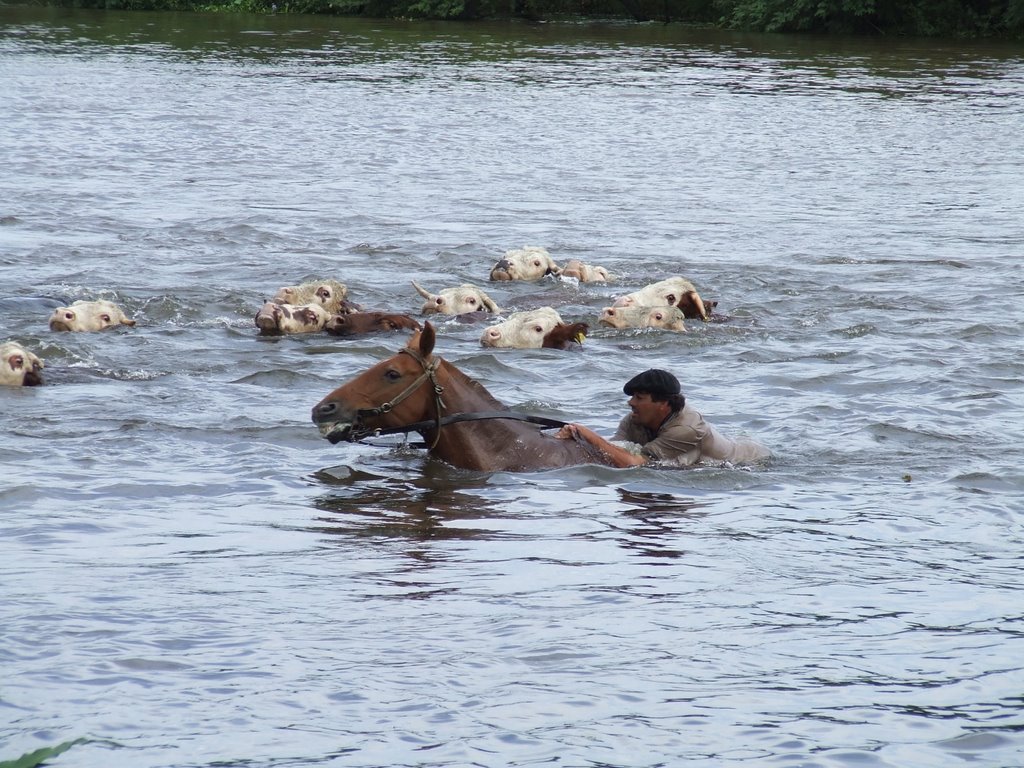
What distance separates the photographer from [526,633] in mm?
7516

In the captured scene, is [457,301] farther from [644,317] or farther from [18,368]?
[18,368]

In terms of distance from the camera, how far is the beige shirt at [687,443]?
433 inches

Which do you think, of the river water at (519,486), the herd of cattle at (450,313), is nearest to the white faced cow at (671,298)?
the herd of cattle at (450,313)

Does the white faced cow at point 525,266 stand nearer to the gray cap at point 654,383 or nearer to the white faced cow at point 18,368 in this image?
the white faced cow at point 18,368

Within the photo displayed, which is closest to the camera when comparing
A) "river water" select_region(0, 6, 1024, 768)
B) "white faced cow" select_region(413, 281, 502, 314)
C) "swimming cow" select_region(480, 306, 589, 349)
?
"river water" select_region(0, 6, 1024, 768)

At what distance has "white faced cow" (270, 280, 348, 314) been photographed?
55.0 ft

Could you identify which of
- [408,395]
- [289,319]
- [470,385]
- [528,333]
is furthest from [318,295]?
[408,395]

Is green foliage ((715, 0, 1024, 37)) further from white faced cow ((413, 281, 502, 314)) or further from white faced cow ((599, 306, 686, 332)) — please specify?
white faced cow ((413, 281, 502, 314))

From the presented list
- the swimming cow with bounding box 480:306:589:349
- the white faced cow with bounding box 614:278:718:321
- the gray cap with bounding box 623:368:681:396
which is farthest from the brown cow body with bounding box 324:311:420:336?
the gray cap with bounding box 623:368:681:396

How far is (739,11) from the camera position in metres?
65.1

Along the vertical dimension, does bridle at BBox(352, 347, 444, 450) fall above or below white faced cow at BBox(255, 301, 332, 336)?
above

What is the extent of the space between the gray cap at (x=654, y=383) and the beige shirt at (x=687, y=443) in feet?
1.12

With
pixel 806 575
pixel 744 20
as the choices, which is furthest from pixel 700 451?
pixel 744 20

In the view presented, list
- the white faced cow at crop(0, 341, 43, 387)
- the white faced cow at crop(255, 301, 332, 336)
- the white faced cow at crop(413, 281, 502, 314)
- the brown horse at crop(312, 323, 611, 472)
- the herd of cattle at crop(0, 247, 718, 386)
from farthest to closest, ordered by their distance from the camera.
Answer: the white faced cow at crop(413, 281, 502, 314), the white faced cow at crop(255, 301, 332, 336), the herd of cattle at crop(0, 247, 718, 386), the white faced cow at crop(0, 341, 43, 387), the brown horse at crop(312, 323, 611, 472)
